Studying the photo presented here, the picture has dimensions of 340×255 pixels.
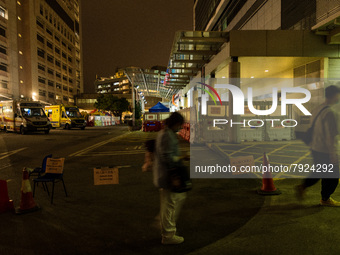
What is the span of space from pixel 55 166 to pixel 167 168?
9.69 ft

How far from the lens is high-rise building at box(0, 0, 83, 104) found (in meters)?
42.5

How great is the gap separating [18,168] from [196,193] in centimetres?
639

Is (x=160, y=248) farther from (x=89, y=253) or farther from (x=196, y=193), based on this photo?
(x=196, y=193)

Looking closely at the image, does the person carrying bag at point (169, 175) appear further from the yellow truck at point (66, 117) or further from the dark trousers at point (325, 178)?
the yellow truck at point (66, 117)

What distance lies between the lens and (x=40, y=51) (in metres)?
54.3

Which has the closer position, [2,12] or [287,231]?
[287,231]

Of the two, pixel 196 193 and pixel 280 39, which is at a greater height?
pixel 280 39

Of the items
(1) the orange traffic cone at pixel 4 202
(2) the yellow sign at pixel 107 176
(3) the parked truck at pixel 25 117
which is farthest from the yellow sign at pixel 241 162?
(3) the parked truck at pixel 25 117

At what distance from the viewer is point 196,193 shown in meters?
5.06

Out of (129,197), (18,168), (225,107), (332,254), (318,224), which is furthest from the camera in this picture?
(225,107)

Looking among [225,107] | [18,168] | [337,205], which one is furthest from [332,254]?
[225,107]

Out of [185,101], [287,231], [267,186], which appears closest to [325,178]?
[267,186]

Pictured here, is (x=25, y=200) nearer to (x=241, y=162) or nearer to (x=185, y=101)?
(x=241, y=162)

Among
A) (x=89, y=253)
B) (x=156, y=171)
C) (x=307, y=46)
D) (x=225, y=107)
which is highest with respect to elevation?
(x=307, y=46)
